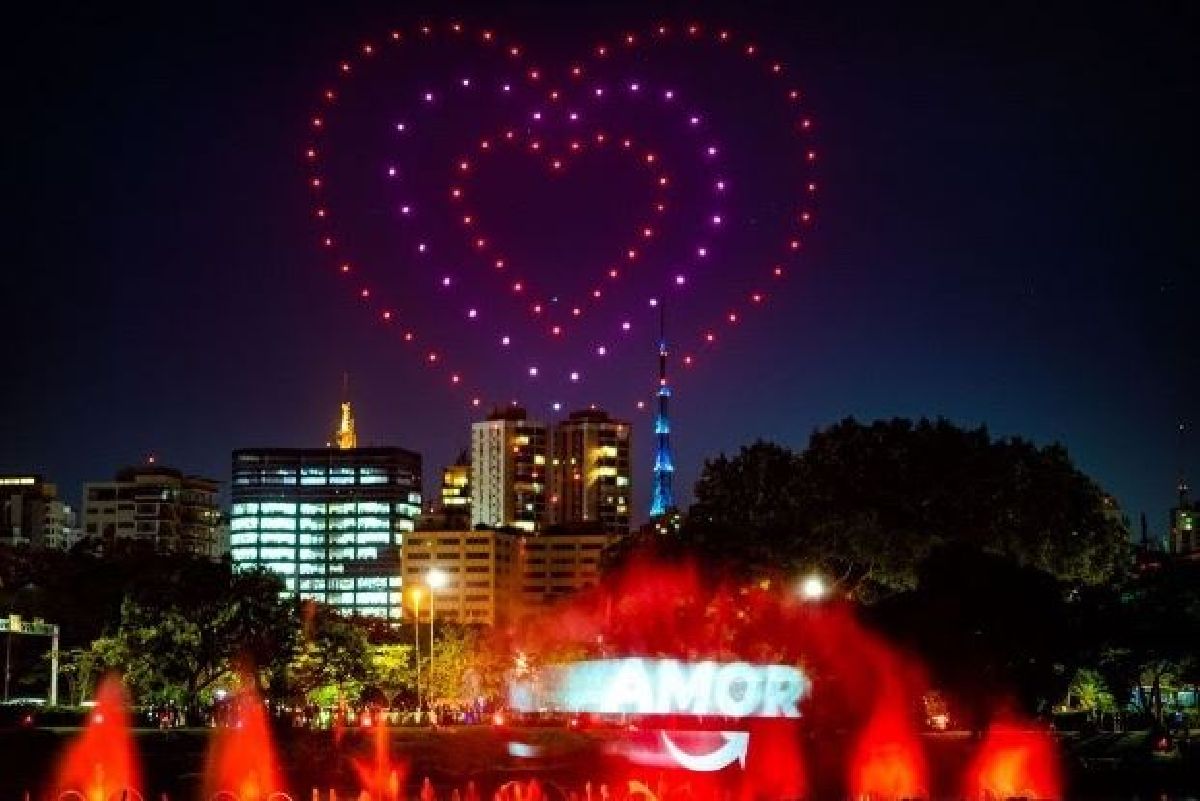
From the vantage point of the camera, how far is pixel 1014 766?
168ft

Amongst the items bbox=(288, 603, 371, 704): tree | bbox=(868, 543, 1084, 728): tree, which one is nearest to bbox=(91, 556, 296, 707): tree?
bbox=(288, 603, 371, 704): tree

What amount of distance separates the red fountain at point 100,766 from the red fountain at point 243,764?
223 centimetres

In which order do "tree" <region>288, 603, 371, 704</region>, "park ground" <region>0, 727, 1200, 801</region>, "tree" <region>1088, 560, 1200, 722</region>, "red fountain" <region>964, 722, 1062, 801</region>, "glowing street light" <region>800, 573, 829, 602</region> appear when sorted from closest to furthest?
"park ground" <region>0, 727, 1200, 801</region>
"red fountain" <region>964, 722, 1062, 801</region>
"tree" <region>1088, 560, 1200, 722</region>
"glowing street light" <region>800, 573, 829, 602</region>
"tree" <region>288, 603, 371, 704</region>

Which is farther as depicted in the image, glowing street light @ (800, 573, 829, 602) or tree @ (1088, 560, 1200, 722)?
glowing street light @ (800, 573, 829, 602)

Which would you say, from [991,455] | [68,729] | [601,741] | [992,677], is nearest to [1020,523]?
[991,455]

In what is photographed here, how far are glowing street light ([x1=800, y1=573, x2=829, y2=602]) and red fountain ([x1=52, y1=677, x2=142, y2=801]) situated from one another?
23.8 metres

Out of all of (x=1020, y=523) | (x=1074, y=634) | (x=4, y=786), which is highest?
(x=1020, y=523)

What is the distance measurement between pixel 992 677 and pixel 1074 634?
12.3 feet

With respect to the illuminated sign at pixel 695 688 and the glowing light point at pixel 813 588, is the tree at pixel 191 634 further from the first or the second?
the glowing light point at pixel 813 588

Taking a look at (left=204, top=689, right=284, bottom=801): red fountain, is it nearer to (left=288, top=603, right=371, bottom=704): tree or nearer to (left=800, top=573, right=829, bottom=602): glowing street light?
(left=800, top=573, right=829, bottom=602): glowing street light

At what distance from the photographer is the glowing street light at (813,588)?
60594 millimetres

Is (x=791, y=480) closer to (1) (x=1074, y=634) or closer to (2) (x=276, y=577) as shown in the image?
(1) (x=1074, y=634)

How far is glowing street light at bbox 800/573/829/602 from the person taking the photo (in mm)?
60594

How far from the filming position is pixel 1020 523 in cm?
6022
